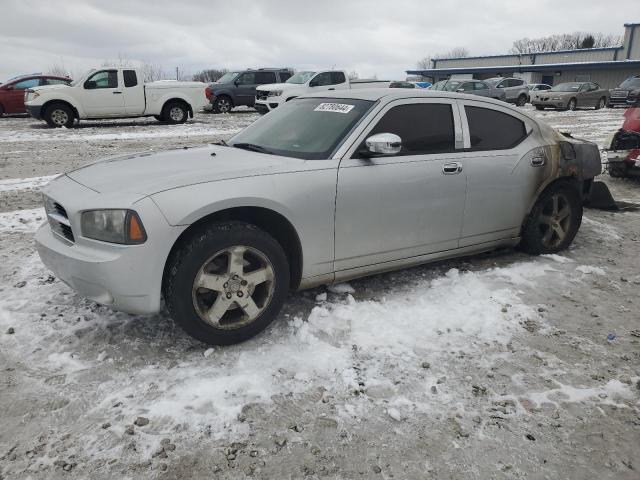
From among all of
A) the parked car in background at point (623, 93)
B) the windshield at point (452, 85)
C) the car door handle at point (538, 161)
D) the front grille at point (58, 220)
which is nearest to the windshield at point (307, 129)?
the front grille at point (58, 220)

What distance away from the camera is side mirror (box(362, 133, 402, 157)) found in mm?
3408

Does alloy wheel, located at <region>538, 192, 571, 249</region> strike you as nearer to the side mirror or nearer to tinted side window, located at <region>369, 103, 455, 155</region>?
tinted side window, located at <region>369, 103, 455, 155</region>

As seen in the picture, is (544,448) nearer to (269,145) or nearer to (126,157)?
(269,145)

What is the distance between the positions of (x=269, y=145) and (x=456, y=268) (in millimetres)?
2054

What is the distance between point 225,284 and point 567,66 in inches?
2062

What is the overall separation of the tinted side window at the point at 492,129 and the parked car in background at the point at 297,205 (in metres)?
0.01

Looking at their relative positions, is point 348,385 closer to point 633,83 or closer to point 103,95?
point 103,95

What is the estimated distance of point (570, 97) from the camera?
24.9m

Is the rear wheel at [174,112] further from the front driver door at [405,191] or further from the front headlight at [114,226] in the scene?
the front headlight at [114,226]

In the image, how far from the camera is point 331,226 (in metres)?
3.40

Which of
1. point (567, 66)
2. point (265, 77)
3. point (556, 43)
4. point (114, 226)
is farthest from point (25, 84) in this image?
point (556, 43)

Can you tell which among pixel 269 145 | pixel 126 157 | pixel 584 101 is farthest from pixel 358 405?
pixel 584 101

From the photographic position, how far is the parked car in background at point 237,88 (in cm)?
2039

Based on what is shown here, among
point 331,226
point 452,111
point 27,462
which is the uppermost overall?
point 452,111
